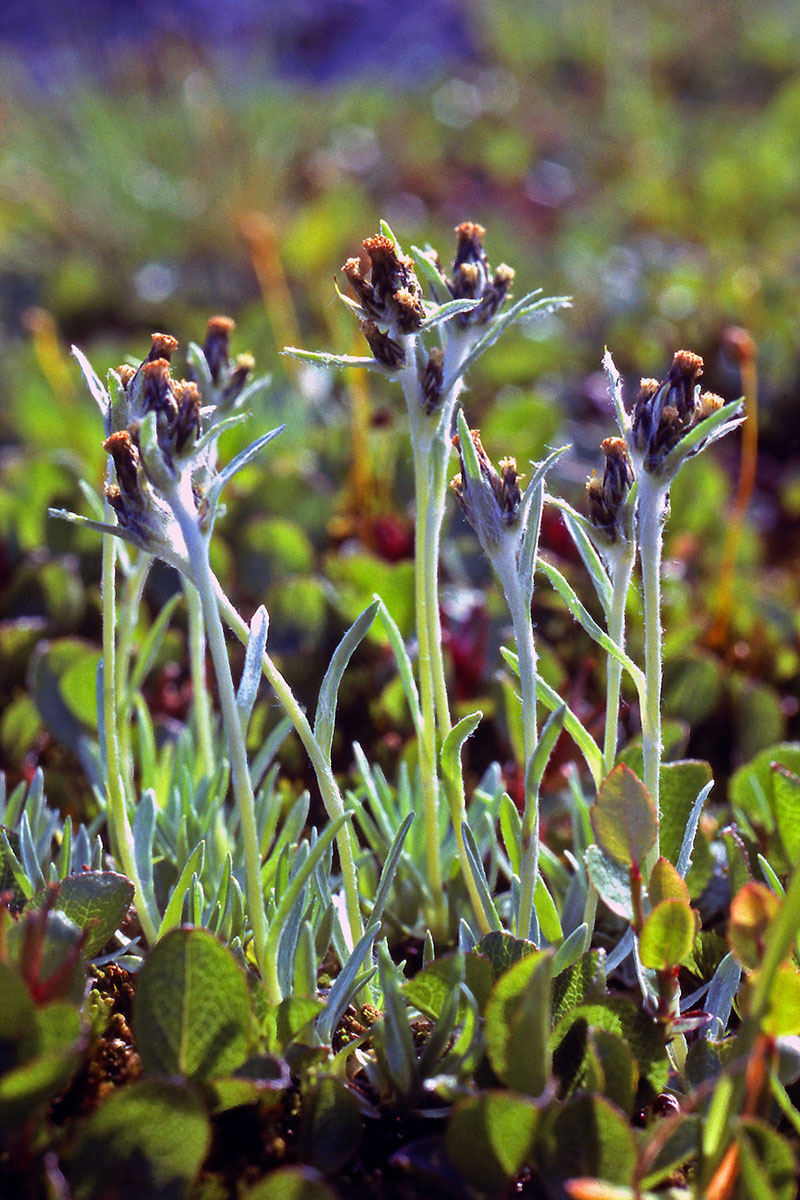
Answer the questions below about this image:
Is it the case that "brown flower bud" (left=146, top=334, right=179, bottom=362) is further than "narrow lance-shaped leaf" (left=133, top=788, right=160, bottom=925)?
No

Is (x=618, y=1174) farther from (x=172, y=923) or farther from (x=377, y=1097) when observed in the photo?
(x=172, y=923)

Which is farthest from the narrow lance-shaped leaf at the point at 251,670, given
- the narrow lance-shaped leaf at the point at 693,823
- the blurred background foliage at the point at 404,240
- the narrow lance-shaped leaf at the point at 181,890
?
the blurred background foliage at the point at 404,240

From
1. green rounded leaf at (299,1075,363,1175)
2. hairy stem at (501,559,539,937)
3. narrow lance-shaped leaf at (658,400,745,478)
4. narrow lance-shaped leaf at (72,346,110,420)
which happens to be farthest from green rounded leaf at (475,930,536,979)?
narrow lance-shaped leaf at (72,346,110,420)

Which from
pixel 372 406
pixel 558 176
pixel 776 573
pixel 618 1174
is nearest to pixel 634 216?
pixel 558 176

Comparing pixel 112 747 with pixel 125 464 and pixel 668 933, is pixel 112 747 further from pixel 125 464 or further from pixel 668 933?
pixel 668 933

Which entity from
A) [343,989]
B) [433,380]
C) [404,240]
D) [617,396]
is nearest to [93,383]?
[433,380]

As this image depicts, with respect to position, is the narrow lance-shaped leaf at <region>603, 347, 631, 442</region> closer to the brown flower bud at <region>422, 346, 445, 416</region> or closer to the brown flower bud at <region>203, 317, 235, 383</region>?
the brown flower bud at <region>422, 346, 445, 416</region>
